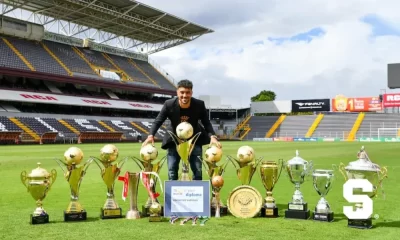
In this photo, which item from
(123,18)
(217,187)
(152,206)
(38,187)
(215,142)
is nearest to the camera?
(38,187)

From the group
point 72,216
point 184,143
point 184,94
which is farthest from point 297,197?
point 72,216

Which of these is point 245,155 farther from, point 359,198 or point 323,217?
point 359,198

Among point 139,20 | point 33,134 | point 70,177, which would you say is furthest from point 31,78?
point 70,177

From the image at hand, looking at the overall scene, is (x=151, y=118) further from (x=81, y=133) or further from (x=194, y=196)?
(x=194, y=196)

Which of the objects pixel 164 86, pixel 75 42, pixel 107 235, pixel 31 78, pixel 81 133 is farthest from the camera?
pixel 164 86

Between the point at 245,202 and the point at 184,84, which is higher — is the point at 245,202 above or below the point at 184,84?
below

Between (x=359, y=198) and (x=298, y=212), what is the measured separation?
2.74ft

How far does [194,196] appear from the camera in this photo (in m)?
5.45

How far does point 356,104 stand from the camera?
58719 millimetres

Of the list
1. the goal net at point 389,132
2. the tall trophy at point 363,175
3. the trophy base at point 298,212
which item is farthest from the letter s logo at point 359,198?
the goal net at point 389,132

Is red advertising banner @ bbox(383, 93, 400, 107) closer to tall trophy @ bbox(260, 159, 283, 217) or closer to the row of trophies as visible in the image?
the row of trophies

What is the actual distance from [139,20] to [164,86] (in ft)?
41.5

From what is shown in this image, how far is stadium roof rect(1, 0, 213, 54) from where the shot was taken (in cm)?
3894

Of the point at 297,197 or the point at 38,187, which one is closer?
the point at 38,187
